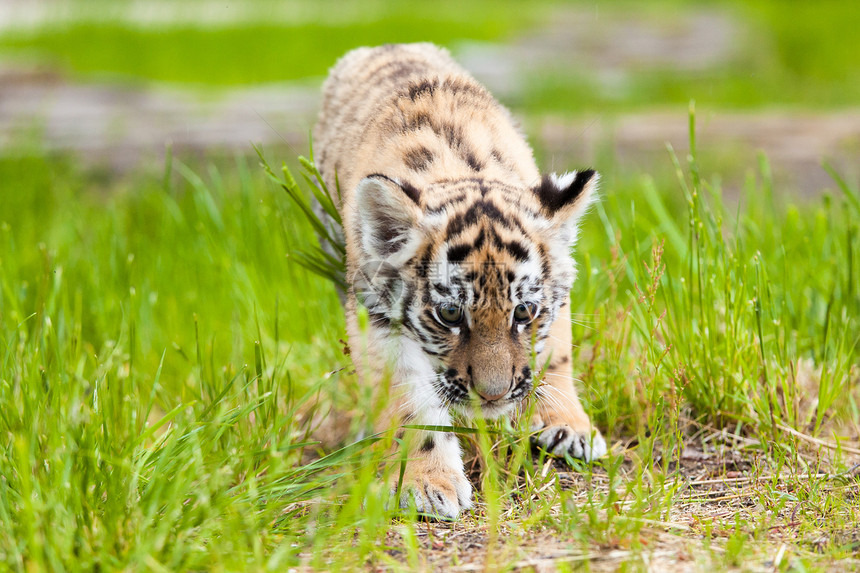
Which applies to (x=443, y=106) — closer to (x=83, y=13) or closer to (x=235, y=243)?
(x=235, y=243)

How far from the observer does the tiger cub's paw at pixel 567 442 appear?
3230 millimetres

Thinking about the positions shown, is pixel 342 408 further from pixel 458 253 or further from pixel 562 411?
pixel 458 253

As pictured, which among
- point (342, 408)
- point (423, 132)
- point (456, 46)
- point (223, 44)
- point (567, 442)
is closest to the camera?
point (567, 442)

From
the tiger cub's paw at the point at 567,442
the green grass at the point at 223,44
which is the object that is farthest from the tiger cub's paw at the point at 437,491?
the green grass at the point at 223,44

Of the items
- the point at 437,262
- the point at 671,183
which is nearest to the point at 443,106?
the point at 437,262

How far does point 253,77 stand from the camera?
36.7 ft

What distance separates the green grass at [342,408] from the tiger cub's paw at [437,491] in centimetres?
7

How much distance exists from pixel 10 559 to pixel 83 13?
1311 centimetres

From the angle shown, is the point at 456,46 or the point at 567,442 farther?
the point at 456,46

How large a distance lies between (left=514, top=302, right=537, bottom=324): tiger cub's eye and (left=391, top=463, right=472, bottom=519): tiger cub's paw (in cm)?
58

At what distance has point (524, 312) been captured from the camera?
9.32 feet

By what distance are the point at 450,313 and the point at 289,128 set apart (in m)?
5.35

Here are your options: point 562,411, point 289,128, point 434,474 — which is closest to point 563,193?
point 562,411

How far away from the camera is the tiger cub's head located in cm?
276
